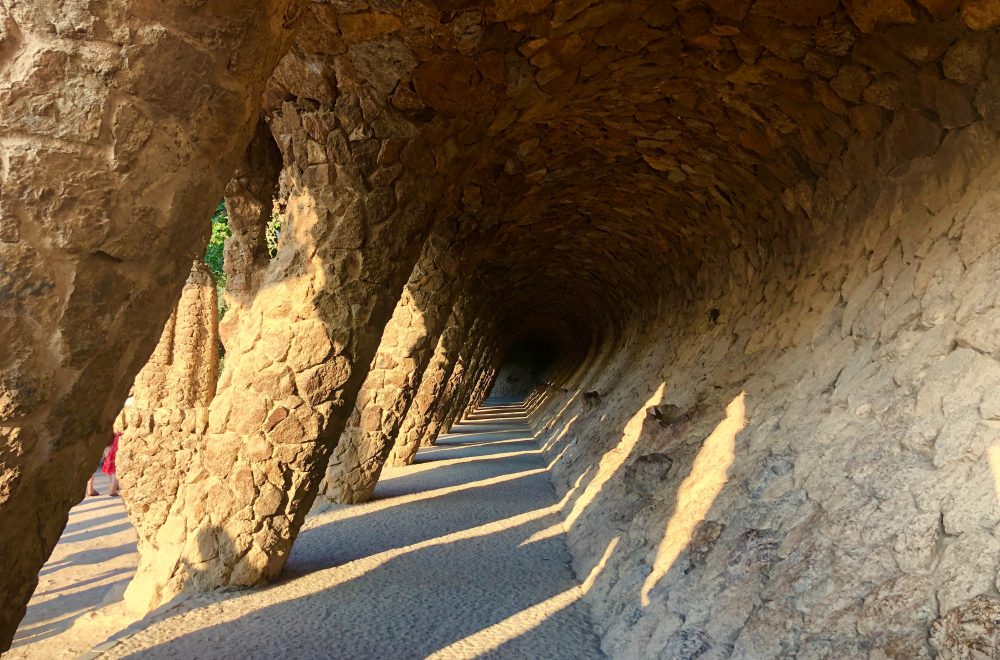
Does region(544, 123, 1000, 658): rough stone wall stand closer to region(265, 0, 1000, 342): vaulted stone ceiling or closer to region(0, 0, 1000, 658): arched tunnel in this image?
region(0, 0, 1000, 658): arched tunnel

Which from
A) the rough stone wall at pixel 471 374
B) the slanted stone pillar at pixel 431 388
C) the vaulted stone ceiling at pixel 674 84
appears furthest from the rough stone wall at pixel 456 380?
the vaulted stone ceiling at pixel 674 84

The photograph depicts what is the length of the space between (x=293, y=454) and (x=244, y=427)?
0.34 metres

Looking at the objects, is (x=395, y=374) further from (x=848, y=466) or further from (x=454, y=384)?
(x=454, y=384)

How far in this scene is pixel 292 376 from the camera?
435 centimetres

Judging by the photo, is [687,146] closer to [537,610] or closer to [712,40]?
[712,40]

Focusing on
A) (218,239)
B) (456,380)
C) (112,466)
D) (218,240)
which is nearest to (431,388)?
(456,380)

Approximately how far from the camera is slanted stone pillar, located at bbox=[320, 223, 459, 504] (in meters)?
7.05

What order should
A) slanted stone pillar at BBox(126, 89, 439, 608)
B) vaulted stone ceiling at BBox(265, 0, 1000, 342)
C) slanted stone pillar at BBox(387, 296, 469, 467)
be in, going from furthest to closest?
slanted stone pillar at BBox(387, 296, 469, 467) < slanted stone pillar at BBox(126, 89, 439, 608) < vaulted stone ceiling at BBox(265, 0, 1000, 342)

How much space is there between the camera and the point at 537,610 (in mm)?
3994

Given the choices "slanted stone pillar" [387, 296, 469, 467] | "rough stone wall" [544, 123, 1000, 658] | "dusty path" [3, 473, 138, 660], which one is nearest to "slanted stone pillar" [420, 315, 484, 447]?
"slanted stone pillar" [387, 296, 469, 467]

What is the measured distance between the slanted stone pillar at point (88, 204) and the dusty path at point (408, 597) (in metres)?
2.02

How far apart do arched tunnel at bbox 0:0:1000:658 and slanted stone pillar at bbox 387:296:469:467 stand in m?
2.44

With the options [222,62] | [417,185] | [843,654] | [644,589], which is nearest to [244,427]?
[417,185]

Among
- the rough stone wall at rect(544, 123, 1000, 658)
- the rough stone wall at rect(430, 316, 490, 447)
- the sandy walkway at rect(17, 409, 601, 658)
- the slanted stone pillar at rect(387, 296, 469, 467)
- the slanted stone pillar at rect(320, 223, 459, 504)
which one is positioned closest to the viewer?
the rough stone wall at rect(544, 123, 1000, 658)
